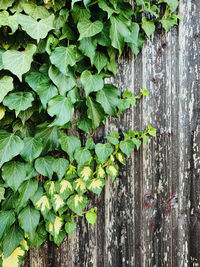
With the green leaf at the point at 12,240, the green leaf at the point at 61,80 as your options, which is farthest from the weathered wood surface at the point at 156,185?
the green leaf at the point at 61,80

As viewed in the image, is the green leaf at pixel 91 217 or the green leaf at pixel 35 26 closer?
the green leaf at pixel 35 26

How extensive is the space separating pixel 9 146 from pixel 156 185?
0.70m

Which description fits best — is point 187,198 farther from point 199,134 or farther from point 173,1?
point 173,1

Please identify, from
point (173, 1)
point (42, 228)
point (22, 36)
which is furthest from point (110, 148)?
point (173, 1)

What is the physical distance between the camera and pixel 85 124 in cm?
100

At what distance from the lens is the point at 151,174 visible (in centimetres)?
109

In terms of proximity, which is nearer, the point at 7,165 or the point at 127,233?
the point at 7,165

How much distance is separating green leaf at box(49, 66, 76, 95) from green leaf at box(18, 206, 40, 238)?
1.75ft

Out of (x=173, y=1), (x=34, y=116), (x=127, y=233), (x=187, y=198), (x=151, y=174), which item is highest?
(x=173, y=1)

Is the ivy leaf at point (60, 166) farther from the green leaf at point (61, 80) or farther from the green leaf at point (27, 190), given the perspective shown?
the green leaf at point (61, 80)

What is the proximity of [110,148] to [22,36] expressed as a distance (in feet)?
1.96

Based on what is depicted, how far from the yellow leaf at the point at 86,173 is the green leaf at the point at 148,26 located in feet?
2.19

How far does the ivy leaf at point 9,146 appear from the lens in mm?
A: 882

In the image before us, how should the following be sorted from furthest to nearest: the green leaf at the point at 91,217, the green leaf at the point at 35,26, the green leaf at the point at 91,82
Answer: the green leaf at the point at 91,217 → the green leaf at the point at 91,82 → the green leaf at the point at 35,26
